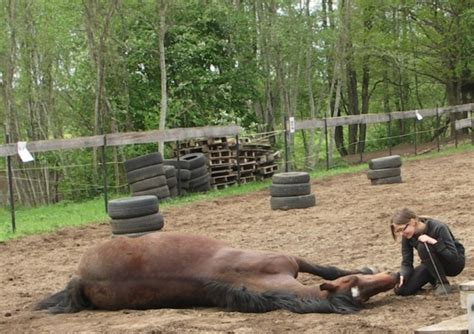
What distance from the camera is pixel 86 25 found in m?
22.2

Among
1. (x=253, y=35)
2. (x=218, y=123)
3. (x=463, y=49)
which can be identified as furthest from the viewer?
(x=463, y=49)

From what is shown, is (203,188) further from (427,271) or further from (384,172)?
(427,271)

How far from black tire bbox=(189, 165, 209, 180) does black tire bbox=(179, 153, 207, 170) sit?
77mm

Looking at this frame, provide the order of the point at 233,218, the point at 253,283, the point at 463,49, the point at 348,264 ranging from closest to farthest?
the point at 253,283 → the point at 348,264 → the point at 233,218 → the point at 463,49

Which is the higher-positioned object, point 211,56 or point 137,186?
point 211,56

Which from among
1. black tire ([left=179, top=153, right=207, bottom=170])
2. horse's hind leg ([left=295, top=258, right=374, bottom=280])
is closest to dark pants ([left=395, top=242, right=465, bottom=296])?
horse's hind leg ([left=295, top=258, right=374, bottom=280])

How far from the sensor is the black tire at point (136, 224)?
409 inches

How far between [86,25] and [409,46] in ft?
47.5

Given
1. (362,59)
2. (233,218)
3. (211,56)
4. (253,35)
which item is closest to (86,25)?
(211,56)

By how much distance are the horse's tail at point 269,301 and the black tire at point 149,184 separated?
31.7 feet

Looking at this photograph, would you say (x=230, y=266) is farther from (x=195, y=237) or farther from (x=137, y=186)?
(x=137, y=186)

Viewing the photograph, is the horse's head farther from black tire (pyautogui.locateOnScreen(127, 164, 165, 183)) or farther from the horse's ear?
black tire (pyautogui.locateOnScreen(127, 164, 165, 183))

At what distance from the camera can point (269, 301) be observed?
5.88 metres

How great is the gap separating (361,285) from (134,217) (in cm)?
519
